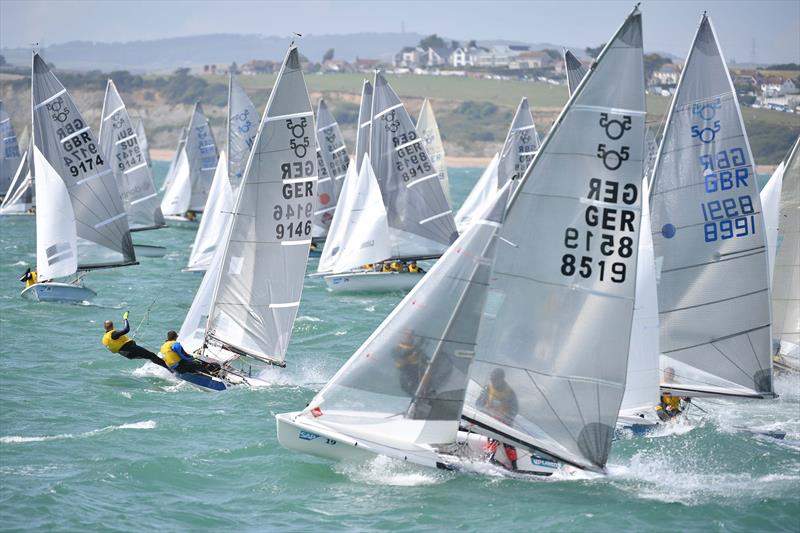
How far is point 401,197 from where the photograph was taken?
102ft

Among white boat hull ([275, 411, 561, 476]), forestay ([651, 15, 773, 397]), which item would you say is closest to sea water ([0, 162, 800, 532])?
white boat hull ([275, 411, 561, 476])

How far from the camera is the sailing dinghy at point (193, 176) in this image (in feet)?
153

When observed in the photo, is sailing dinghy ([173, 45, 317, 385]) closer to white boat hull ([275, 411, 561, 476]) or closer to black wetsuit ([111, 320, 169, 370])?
black wetsuit ([111, 320, 169, 370])

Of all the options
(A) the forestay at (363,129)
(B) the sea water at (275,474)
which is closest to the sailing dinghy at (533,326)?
(B) the sea water at (275,474)

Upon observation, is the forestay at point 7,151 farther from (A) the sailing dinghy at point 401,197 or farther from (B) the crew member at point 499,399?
(B) the crew member at point 499,399

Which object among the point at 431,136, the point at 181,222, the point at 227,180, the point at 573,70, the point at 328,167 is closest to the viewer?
the point at 573,70

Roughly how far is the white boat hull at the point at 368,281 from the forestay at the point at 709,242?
1408 cm

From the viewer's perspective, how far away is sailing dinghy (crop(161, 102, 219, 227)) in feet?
153

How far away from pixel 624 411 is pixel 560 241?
4223mm

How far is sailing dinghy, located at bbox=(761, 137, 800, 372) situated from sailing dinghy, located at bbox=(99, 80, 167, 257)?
23.3m

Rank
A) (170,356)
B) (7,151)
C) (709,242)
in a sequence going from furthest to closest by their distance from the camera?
(7,151)
(170,356)
(709,242)

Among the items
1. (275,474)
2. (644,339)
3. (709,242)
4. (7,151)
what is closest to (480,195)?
(7,151)

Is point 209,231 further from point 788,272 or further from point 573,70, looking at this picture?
point 788,272

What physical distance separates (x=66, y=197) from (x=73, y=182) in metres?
0.60
